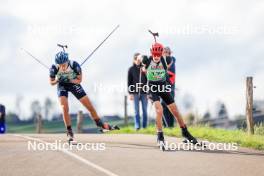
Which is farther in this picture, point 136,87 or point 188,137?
point 136,87

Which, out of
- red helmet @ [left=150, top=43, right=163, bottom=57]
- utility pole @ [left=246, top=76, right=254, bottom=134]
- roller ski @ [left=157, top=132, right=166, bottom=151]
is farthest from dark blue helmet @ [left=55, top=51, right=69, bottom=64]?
utility pole @ [left=246, top=76, right=254, bottom=134]

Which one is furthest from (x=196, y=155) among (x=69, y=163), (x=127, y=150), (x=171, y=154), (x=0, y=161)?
(x=0, y=161)

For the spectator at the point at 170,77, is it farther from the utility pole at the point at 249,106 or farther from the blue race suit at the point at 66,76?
the blue race suit at the point at 66,76

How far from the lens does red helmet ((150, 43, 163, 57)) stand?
13.4m

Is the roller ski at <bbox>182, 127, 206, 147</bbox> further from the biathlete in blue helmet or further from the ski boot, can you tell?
the biathlete in blue helmet

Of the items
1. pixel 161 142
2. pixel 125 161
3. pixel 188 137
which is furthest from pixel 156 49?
pixel 125 161

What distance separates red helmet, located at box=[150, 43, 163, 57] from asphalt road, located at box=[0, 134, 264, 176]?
199cm

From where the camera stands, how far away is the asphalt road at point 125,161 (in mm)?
10523

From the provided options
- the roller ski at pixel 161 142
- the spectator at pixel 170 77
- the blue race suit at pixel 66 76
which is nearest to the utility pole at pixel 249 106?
the spectator at pixel 170 77

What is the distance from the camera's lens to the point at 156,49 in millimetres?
13383

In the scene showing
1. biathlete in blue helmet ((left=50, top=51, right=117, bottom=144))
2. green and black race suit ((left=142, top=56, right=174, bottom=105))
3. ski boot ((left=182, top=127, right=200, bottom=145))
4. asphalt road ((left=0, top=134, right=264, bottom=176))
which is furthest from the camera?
ski boot ((left=182, top=127, right=200, bottom=145))

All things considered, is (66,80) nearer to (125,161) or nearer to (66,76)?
(66,76)

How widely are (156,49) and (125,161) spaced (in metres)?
2.82

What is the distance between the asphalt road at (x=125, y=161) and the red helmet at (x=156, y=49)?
6.52ft
